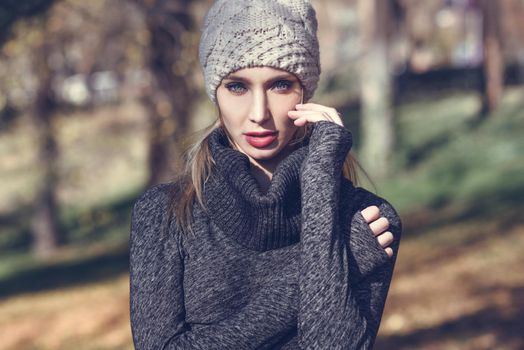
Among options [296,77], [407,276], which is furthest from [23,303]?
[296,77]

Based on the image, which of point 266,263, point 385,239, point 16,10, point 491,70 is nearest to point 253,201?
point 266,263

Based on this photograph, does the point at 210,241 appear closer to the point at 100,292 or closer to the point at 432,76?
the point at 100,292

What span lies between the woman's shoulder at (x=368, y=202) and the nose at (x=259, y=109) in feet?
1.22

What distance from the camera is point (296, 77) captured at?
109 inches

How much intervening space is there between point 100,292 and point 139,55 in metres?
4.30

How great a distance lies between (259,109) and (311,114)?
0.17 m

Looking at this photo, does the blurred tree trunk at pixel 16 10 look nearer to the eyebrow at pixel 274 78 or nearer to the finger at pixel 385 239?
the eyebrow at pixel 274 78

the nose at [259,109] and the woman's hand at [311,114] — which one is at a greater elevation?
the nose at [259,109]

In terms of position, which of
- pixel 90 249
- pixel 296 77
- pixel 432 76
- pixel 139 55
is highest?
pixel 296 77

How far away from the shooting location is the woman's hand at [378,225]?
8.92 feet

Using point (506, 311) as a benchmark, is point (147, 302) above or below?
above

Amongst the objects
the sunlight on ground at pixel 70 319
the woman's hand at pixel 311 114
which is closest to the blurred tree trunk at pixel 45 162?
the sunlight on ground at pixel 70 319

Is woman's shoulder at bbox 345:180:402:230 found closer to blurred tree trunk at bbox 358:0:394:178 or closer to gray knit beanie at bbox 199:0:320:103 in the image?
gray knit beanie at bbox 199:0:320:103

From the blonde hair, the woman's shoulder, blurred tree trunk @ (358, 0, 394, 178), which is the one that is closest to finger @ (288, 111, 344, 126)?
the blonde hair
